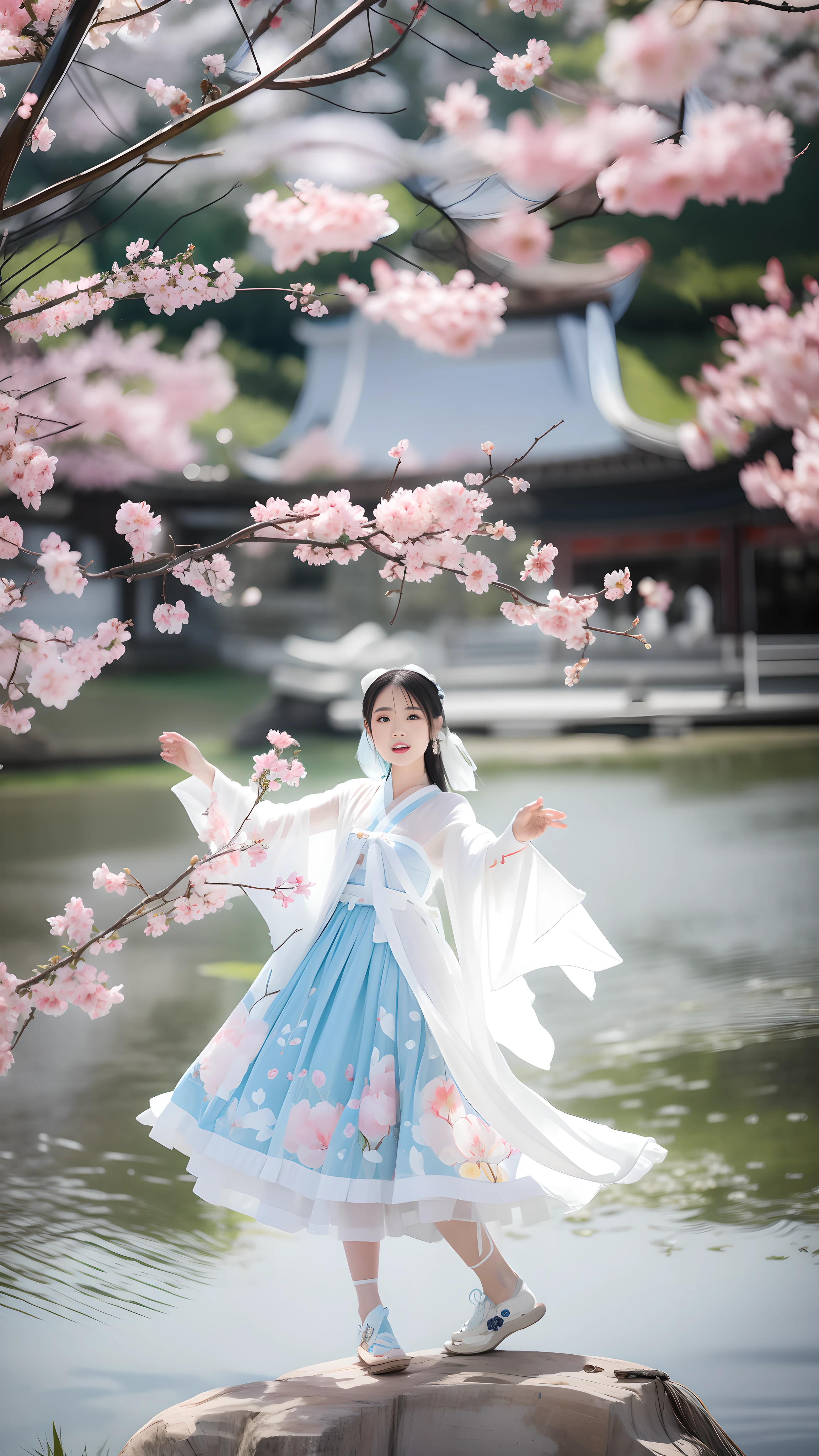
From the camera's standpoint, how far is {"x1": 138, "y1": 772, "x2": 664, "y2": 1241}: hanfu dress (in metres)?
1.88

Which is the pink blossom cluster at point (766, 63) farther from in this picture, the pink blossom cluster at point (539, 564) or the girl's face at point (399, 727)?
the girl's face at point (399, 727)

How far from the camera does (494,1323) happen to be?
2031 millimetres

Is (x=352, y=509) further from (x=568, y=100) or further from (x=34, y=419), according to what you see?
(x=568, y=100)

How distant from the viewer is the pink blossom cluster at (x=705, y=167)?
1966 millimetres

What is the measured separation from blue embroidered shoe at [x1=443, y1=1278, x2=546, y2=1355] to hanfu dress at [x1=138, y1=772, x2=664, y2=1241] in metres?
0.22

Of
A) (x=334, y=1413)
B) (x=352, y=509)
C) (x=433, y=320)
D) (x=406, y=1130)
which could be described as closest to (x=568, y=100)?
(x=433, y=320)

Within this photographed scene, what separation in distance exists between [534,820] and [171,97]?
1.41 meters

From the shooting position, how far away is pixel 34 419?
1953mm

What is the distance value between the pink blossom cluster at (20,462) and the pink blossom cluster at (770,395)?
2.86 meters

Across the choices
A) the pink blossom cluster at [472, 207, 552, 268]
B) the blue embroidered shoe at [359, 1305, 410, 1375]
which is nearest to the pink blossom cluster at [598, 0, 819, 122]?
the pink blossom cluster at [472, 207, 552, 268]

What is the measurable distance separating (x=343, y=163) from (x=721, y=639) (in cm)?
252

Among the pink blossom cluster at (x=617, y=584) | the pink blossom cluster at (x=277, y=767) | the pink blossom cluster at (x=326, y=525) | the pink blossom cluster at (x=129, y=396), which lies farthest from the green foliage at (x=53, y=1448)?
the pink blossom cluster at (x=129, y=396)

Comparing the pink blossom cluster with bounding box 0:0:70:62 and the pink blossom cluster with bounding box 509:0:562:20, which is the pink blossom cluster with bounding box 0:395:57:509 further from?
the pink blossom cluster with bounding box 509:0:562:20

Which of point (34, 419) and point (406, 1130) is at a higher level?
point (34, 419)
